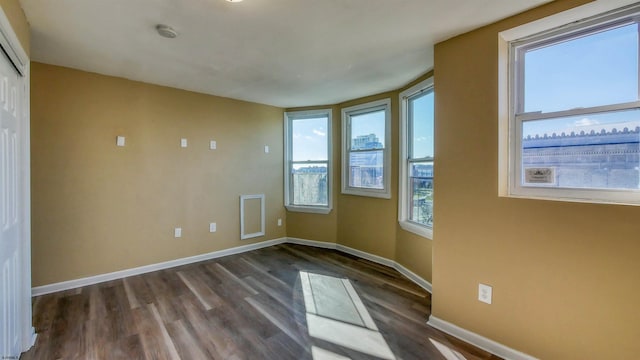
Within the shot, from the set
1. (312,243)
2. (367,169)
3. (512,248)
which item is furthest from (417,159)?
(312,243)

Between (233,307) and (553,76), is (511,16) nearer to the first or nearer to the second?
(553,76)

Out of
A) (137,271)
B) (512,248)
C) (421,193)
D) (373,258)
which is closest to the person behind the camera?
(512,248)

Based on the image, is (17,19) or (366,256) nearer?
(17,19)

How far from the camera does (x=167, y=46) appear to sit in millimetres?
2355

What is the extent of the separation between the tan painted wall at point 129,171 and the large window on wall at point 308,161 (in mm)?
516

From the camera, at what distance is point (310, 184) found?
461 centimetres

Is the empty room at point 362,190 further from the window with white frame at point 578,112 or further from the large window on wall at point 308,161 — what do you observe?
the large window on wall at point 308,161

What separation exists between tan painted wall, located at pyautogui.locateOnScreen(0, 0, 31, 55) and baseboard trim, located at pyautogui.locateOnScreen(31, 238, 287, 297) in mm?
2273

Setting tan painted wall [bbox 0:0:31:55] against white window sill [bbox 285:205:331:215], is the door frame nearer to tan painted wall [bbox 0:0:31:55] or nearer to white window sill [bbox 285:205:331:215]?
tan painted wall [bbox 0:0:31:55]

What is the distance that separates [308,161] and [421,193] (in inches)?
77.7

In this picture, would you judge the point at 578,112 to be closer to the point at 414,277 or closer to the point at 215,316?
the point at 414,277

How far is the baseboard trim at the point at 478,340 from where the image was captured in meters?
1.87

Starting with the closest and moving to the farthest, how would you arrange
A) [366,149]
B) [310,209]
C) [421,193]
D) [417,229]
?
[417,229] < [421,193] < [366,149] < [310,209]

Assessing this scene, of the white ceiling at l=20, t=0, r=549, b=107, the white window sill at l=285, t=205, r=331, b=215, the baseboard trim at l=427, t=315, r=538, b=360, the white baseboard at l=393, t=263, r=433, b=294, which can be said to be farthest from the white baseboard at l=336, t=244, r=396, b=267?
the white ceiling at l=20, t=0, r=549, b=107
